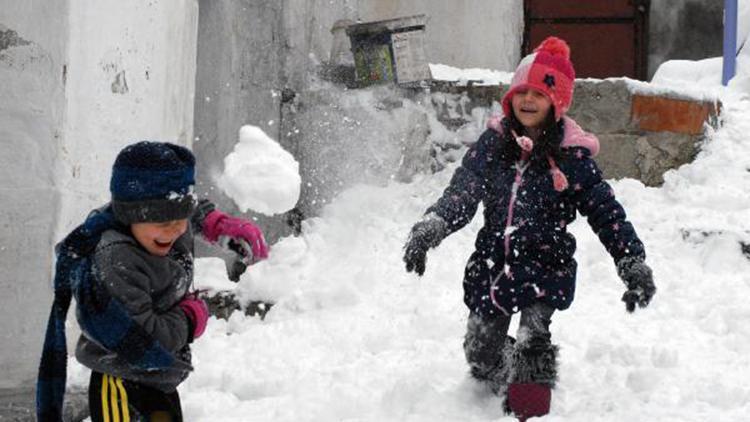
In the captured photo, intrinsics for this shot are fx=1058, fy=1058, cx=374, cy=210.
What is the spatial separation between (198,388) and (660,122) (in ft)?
10.8

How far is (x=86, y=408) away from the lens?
346 centimetres

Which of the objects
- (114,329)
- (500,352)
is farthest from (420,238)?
(114,329)

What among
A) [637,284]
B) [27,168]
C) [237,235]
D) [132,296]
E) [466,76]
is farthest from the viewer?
[466,76]

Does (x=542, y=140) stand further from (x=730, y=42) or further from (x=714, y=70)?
(x=714, y=70)

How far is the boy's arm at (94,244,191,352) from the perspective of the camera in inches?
94.6

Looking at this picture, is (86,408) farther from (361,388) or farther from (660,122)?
(660,122)

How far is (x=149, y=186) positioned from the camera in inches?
97.0

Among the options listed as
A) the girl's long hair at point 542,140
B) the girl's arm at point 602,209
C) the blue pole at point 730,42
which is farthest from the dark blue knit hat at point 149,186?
the blue pole at point 730,42

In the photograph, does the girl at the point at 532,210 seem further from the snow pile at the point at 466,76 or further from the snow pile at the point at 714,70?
the snow pile at the point at 714,70

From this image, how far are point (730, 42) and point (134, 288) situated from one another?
593 cm

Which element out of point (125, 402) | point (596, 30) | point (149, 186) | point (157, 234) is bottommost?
point (125, 402)

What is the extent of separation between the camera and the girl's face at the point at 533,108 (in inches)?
135

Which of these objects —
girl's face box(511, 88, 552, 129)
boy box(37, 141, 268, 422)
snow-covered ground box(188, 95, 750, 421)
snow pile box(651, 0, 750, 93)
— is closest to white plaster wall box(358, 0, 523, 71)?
snow pile box(651, 0, 750, 93)

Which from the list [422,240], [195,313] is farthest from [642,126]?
[195,313]
